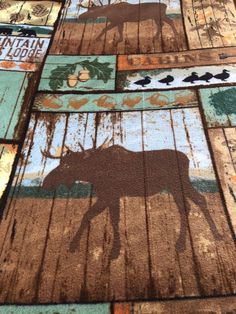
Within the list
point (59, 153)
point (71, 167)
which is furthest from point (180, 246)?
point (59, 153)

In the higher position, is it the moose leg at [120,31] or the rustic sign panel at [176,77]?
the moose leg at [120,31]

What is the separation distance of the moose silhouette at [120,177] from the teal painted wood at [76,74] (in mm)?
440

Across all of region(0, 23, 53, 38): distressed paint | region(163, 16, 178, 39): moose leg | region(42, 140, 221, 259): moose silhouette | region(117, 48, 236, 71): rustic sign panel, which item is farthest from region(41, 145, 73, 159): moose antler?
region(163, 16, 178, 39): moose leg

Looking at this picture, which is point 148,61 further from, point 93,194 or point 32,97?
point 93,194

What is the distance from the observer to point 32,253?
138cm

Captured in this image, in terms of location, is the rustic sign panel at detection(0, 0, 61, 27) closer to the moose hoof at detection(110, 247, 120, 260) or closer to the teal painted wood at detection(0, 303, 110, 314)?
the moose hoof at detection(110, 247, 120, 260)

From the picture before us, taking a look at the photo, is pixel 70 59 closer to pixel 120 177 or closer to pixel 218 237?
pixel 120 177

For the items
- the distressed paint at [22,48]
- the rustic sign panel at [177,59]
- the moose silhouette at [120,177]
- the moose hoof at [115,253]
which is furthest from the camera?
the distressed paint at [22,48]

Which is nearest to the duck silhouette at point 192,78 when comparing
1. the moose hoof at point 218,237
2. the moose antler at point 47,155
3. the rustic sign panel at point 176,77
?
the rustic sign panel at point 176,77

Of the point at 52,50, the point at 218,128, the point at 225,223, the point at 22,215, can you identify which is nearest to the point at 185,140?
the point at 218,128

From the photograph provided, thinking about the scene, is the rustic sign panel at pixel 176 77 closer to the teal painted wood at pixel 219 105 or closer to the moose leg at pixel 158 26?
the teal painted wood at pixel 219 105

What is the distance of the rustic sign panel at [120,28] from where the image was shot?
7.50 feet

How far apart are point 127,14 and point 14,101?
1.03 meters

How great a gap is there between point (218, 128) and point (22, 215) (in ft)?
3.06
